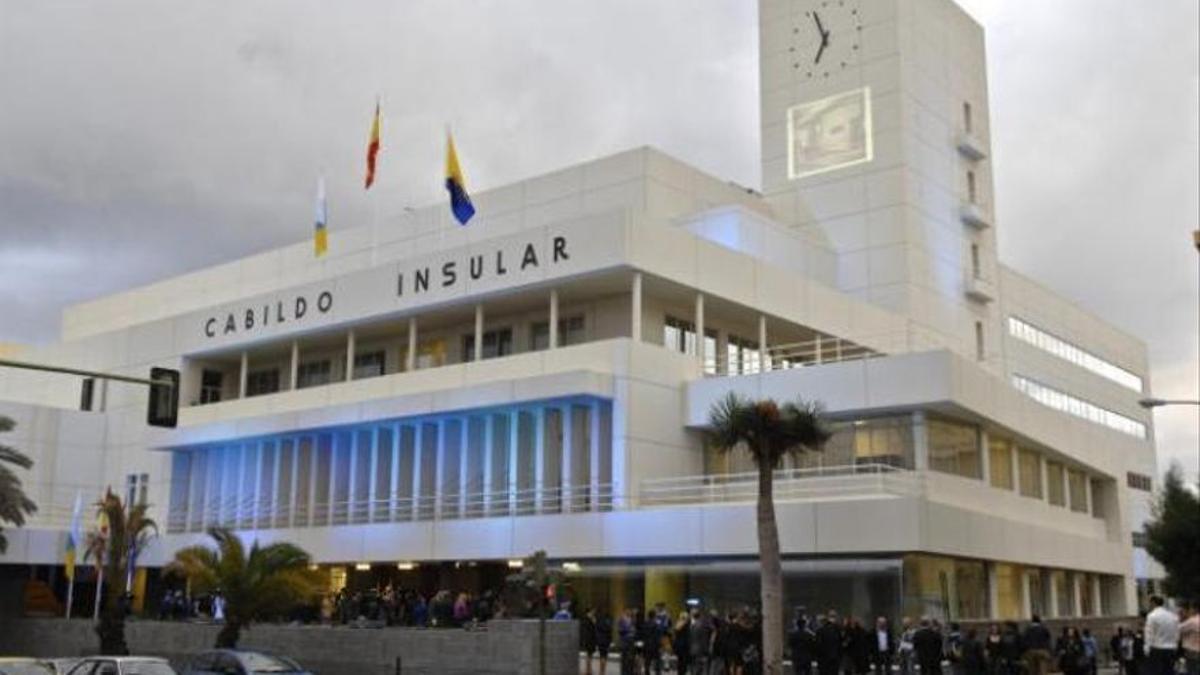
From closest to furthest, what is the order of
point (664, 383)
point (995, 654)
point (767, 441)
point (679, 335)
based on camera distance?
point (995, 654) < point (767, 441) < point (664, 383) < point (679, 335)

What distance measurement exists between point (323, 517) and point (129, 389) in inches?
563

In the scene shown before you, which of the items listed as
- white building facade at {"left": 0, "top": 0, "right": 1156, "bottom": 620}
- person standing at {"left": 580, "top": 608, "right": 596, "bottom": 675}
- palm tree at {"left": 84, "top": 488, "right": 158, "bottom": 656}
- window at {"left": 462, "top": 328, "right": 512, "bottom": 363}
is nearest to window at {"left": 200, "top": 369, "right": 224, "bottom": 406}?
white building facade at {"left": 0, "top": 0, "right": 1156, "bottom": 620}

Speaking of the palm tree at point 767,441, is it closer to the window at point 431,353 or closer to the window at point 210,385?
the window at point 431,353

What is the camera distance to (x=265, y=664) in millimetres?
26250

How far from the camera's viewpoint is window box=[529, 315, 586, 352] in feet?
158

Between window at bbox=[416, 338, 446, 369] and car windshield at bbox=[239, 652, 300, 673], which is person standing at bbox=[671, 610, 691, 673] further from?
window at bbox=[416, 338, 446, 369]

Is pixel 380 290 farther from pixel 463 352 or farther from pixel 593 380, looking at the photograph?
pixel 593 380

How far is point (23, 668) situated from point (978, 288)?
170 feet

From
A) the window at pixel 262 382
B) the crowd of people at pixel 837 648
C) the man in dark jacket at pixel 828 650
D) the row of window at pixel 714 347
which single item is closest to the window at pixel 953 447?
the row of window at pixel 714 347

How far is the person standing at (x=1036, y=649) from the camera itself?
89.6ft

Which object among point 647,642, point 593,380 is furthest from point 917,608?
point 593,380

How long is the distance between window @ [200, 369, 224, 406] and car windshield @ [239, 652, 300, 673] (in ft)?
110

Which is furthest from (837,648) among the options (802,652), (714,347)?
(714,347)

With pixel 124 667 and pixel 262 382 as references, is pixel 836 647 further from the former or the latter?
pixel 262 382
